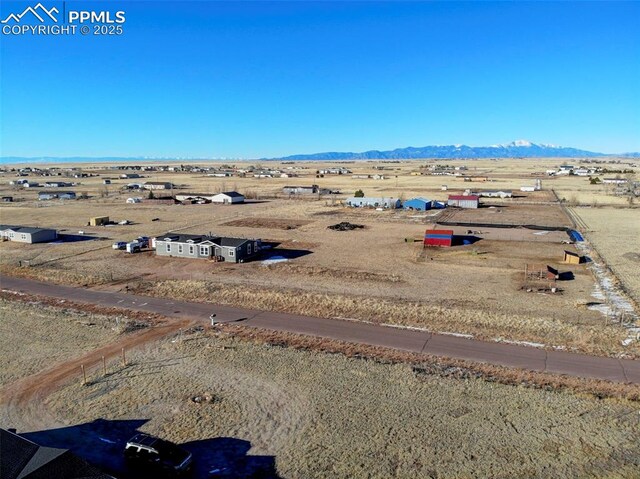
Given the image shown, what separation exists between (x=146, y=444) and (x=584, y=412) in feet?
57.4

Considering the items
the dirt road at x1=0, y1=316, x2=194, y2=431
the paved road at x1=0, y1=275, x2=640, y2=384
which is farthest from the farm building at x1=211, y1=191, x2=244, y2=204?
the dirt road at x1=0, y1=316, x2=194, y2=431

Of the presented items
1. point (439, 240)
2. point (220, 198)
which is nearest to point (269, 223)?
point (439, 240)

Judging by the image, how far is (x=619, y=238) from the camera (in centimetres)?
5619

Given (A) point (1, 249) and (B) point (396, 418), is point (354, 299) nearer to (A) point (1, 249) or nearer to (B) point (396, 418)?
(B) point (396, 418)

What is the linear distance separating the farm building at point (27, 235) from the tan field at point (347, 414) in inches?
1368

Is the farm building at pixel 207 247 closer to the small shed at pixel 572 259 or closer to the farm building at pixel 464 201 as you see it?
the small shed at pixel 572 259

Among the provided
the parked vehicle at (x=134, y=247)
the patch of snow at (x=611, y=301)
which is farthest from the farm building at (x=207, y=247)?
the patch of snow at (x=611, y=301)

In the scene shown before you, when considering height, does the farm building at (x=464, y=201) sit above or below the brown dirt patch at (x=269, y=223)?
above

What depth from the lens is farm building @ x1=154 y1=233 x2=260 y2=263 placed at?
148ft

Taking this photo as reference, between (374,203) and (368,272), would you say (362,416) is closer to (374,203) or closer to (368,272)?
(368,272)

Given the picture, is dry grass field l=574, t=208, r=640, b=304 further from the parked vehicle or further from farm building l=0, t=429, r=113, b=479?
the parked vehicle

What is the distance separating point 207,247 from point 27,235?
2530cm

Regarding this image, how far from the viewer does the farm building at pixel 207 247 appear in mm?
44969

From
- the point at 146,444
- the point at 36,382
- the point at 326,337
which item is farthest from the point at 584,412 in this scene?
the point at 36,382
